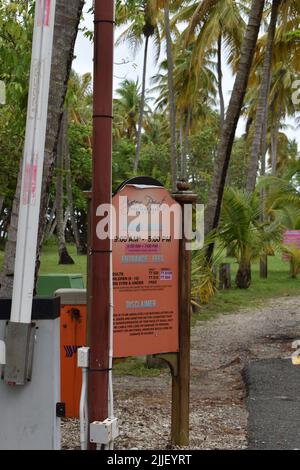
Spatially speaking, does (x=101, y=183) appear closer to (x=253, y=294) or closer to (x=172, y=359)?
(x=172, y=359)

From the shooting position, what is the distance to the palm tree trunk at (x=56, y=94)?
618 centimetres

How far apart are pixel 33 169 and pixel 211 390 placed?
504cm

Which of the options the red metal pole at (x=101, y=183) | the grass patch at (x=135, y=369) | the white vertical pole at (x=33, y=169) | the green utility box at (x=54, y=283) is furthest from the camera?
the grass patch at (x=135, y=369)

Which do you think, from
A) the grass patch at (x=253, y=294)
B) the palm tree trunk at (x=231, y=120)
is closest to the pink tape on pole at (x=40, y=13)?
the palm tree trunk at (x=231, y=120)

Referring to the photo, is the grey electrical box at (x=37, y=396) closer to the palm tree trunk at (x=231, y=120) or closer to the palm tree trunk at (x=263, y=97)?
the palm tree trunk at (x=231, y=120)

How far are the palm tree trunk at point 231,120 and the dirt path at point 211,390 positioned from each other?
6.81ft

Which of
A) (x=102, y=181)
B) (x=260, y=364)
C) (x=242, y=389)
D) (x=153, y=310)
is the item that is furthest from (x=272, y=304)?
(x=102, y=181)

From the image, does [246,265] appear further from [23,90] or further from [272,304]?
[23,90]

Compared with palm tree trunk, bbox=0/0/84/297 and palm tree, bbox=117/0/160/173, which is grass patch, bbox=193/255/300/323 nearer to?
palm tree, bbox=117/0/160/173

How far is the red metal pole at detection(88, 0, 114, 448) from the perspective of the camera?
Answer: 5129 mm

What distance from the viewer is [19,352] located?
459 centimetres

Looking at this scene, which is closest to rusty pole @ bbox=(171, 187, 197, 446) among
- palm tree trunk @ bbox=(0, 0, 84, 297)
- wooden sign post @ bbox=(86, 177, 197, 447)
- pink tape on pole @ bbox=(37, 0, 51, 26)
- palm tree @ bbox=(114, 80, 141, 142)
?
wooden sign post @ bbox=(86, 177, 197, 447)

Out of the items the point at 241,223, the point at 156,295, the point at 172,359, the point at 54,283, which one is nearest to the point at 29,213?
the point at 156,295
